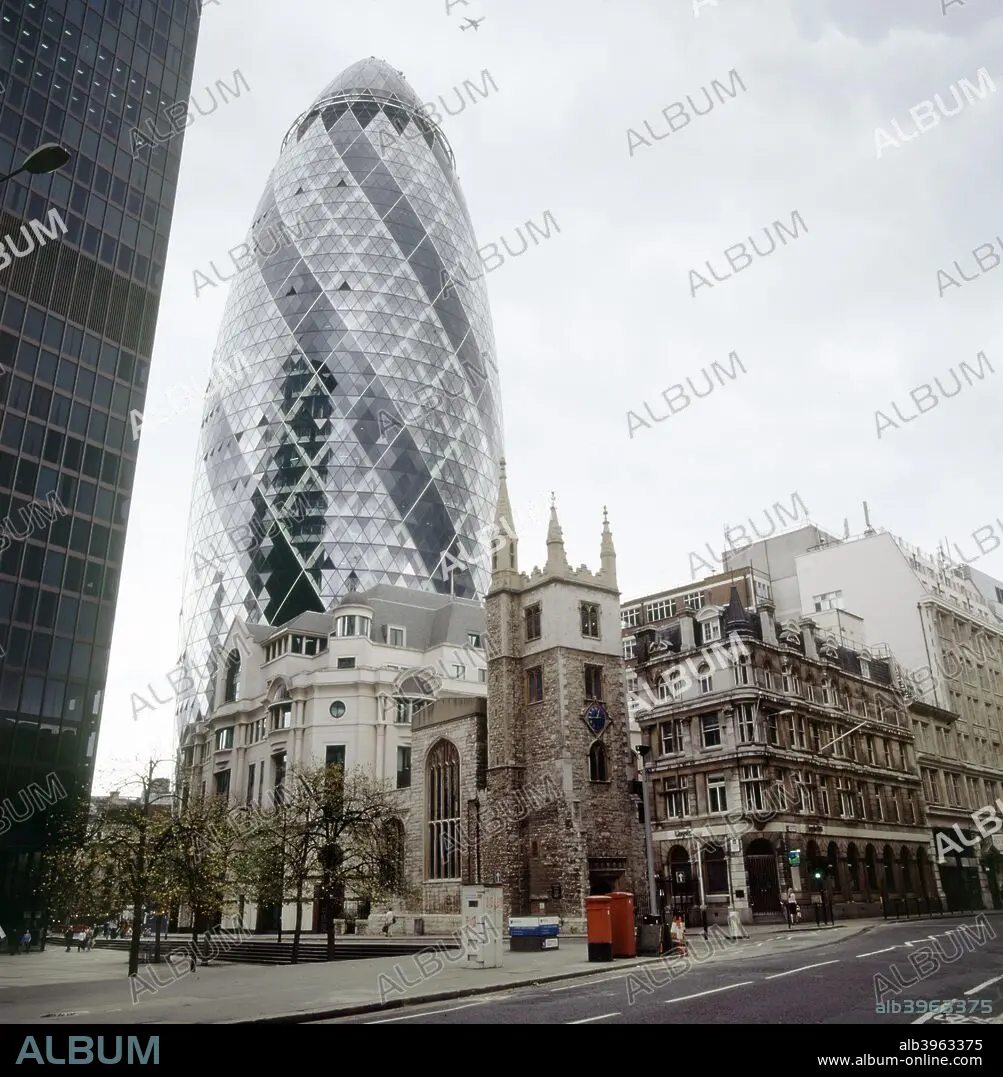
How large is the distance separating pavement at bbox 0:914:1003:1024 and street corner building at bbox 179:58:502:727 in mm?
71633

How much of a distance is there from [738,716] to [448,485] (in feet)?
212

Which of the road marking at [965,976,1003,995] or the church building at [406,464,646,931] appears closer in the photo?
the road marking at [965,976,1003,995]

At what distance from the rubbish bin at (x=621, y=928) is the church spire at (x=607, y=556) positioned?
82.0ft

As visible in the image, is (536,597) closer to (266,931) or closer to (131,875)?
(131,875)

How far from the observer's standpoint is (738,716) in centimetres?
5275

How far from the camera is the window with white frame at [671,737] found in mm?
56156

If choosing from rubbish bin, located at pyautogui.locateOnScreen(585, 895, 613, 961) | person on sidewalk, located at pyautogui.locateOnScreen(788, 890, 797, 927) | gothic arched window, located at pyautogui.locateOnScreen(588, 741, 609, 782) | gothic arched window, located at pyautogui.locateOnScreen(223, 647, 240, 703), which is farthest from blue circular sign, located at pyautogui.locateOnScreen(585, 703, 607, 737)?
gothic arched window, located at pyautogui.locateOnScreen(223, 647, 240, 703)

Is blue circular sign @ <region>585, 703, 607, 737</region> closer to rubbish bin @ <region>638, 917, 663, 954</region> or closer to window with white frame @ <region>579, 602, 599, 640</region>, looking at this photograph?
window with white frame @ <region>579, 602, 599, 640</region>

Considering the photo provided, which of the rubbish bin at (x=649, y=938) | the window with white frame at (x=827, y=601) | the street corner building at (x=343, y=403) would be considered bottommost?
the rubbish bin at (x=649, y=938)

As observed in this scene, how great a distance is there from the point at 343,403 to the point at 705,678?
2579 inches

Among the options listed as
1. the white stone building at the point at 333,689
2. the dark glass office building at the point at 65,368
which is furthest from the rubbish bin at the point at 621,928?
the dark glass office building at the point at 65,368

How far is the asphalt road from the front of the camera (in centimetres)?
1305
